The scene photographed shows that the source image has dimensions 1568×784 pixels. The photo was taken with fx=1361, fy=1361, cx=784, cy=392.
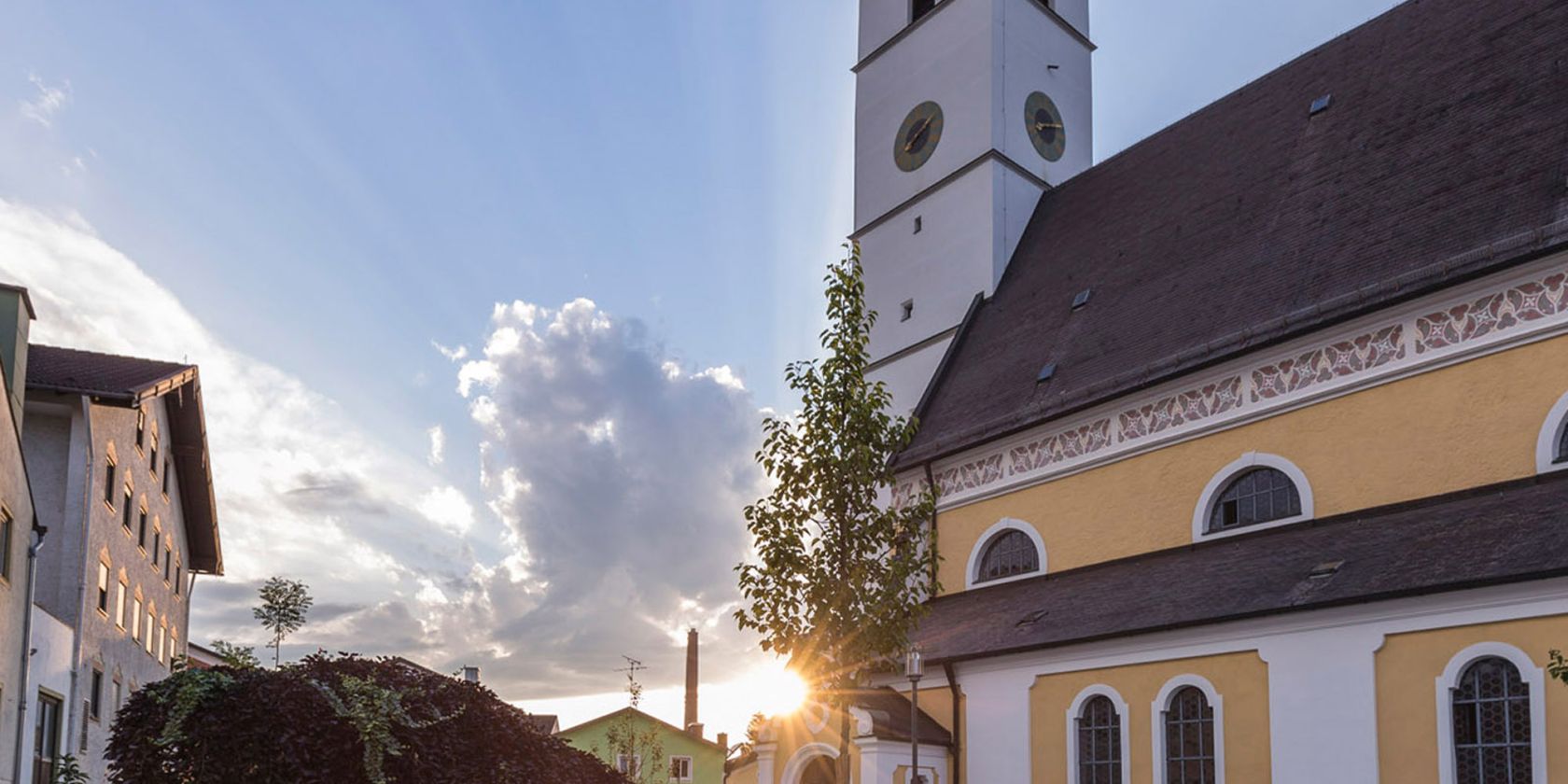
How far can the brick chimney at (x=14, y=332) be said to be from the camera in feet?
72.2

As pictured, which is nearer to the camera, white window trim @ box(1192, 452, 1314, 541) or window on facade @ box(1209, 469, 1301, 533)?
white window trim @ box(1192, 452, 1314, 541)

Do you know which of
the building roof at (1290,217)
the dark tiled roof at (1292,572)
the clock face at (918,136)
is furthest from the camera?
the clock face at (918,136)

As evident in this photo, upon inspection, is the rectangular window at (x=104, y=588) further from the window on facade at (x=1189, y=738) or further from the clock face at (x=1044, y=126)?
the clock face at (x=1044, y=126)

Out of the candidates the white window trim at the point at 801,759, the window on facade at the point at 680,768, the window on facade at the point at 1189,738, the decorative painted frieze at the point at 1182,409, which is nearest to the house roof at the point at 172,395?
the white window trim at the point at 801,759

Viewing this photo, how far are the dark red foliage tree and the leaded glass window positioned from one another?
416 inches

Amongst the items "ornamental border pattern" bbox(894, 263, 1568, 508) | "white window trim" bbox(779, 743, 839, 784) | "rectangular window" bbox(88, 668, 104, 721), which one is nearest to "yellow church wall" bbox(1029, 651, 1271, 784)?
"white window trim" bbox(779, 743, 839, 784)

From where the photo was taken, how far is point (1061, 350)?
2359 centimetres

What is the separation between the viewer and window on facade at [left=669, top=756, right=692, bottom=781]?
5987cm

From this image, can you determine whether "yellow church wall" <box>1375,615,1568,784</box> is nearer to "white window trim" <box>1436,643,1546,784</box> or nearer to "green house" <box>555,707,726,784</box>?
"white window trim" <box>1436,643,1546,784</box>

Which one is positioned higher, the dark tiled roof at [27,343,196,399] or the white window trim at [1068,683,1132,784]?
the dark tiled roof at [27,343,196,399]

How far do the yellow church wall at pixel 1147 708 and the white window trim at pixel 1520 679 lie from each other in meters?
2.21

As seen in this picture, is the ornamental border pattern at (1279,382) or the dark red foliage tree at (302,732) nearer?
the dark red foliage tree at (302,732)

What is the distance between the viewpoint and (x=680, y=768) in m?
60.7

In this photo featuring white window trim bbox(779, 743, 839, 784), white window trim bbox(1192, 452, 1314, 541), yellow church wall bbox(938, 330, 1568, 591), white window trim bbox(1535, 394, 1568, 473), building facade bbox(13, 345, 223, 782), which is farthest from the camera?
building facade bbox(13, 345, 223, 782)
